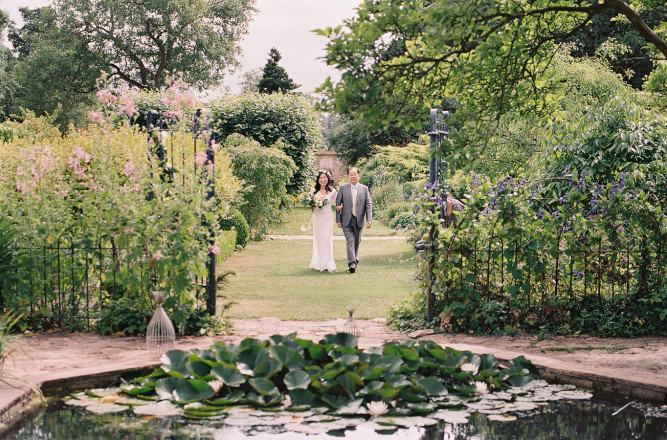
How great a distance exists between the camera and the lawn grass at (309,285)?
25.9 ft

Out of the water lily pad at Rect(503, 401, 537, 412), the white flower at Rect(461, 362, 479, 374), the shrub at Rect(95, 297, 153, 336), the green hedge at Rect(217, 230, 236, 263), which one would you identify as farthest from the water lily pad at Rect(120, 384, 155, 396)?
the green hedge at Rect(217, 230, 236, 263)

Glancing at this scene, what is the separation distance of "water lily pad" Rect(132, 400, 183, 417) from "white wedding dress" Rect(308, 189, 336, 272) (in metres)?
7.95

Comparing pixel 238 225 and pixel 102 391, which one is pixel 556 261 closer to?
pixel 102 391

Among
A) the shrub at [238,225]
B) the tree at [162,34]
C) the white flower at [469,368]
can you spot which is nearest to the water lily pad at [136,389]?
the white flower at [469,368]

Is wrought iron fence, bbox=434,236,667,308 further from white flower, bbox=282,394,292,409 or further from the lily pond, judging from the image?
white flower, bbox=282,394,292,409

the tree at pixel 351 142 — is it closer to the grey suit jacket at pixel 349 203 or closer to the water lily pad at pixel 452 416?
the grey suit jacket at pixel 349 203

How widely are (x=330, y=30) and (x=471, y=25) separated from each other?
92 cm

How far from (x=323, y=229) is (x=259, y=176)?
5.90m

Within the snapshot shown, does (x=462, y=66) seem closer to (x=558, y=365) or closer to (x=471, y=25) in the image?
(x=471, y=25)

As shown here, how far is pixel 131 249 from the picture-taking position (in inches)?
247

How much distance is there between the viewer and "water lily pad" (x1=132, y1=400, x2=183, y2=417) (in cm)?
357

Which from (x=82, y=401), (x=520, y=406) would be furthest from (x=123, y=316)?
(x=520, y=406)

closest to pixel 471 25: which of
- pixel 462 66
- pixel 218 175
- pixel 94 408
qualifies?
pixel 462 66

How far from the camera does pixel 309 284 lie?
1006cm
